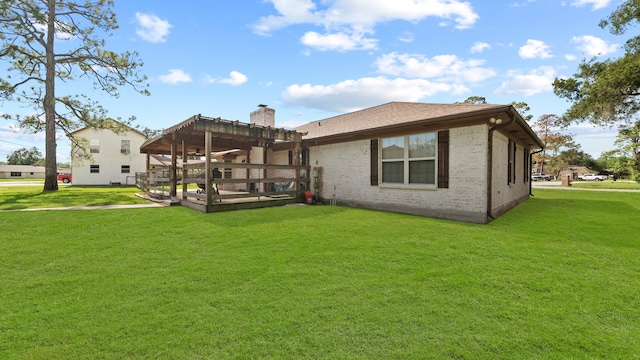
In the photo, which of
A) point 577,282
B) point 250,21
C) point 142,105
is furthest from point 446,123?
point 142,105

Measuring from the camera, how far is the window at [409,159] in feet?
25.5

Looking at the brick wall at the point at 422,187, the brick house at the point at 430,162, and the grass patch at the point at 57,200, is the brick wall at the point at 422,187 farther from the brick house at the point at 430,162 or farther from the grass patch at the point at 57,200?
the grass patch at the point at 57,200

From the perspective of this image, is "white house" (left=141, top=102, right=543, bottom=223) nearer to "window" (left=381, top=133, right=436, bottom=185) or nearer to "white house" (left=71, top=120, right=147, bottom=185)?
"window" (left=381, top=133, right=436, bottom=185)

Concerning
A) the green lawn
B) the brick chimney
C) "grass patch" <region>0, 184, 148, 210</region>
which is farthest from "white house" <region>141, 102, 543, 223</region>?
"grass patch" <region>0, 184, 148, 210</region>

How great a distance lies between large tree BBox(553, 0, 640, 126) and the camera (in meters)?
13.7

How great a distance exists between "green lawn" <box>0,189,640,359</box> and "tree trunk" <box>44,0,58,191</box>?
14506 millimetres

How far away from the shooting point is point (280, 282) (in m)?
3.13

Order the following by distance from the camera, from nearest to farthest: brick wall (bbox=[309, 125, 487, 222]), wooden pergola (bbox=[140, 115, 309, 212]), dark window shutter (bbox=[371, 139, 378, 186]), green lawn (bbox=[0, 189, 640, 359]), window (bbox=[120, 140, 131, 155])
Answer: green lawn (bbox=[0, 189, 640, 359]) → brick wall (bbox=[309, 125, 487, 222]) → wooden pergola (bbox=[140, 115, 309, 212]) → dark window shutter (bbox=[371, 139, 378, 186]) → window (bbox=[120, 140, 131, 155])

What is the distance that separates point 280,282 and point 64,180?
3852 cm

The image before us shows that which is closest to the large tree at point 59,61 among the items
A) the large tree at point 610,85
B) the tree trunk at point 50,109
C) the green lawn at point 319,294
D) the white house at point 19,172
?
the tree trunk at point 50,109

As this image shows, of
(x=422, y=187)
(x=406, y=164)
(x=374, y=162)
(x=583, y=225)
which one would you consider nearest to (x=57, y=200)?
(x=374, y=162)

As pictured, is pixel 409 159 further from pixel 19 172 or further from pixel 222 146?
pixel 19 172

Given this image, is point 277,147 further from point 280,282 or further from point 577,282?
point 577,282

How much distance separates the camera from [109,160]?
26422 millimetres
